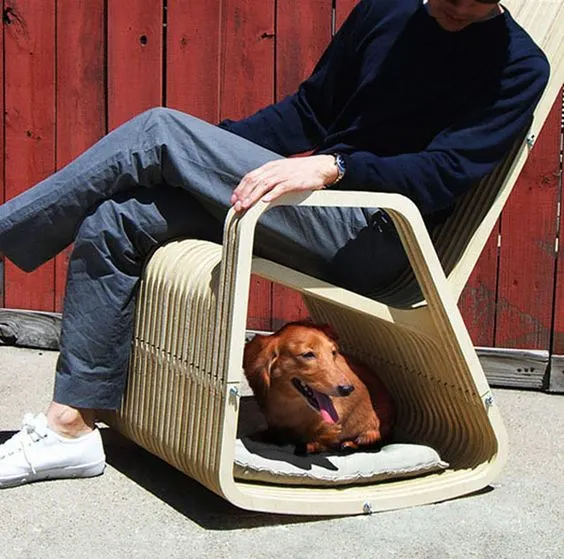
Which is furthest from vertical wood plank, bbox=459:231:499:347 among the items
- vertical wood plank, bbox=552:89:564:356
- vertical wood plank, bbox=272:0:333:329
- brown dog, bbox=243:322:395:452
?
brown dog, bbox=243:322:395:452

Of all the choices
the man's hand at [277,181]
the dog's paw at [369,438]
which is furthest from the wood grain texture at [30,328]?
the man's hand at [277,181]

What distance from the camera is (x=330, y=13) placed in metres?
4.13

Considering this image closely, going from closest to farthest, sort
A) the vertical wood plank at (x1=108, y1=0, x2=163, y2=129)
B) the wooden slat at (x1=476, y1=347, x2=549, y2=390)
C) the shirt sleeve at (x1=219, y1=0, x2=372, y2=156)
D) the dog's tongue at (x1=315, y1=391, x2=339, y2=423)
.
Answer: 1. the dog's tongue at (x1=315, y1=391, x2=339, y2=423)
2. the shirt sleeve at (x1=219, y1=0, x2=372, y2=156)
3. the wooden slat at (x1=476, y1=347, x2=549, y2=390)
4. the vertical wood plank at (x1=108, y1=0, x2=163, y2=129)

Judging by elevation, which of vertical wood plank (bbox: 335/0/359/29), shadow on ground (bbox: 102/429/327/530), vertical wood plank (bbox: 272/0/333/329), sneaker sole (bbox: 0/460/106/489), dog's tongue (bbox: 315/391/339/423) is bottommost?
shadow on ground (bbox: 102/429/327/530)

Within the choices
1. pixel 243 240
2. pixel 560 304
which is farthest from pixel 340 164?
pixel 560 304

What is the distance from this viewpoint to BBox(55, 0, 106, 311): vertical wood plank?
4.37m

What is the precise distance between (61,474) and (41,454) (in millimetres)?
101

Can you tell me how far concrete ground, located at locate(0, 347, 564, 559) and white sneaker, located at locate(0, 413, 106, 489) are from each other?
1.5 inches

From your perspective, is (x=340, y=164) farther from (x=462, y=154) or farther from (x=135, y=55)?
(x=135, y=55)

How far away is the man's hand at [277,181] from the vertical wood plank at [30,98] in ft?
6.79

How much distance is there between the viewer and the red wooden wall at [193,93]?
13.5 feet

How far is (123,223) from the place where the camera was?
2824 millimetres

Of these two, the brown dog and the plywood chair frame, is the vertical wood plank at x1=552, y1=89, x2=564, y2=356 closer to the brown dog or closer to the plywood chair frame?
the plywood chair frame

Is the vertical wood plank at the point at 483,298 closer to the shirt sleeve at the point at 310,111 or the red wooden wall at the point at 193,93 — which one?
the red wooden wall at the point at 193,93
